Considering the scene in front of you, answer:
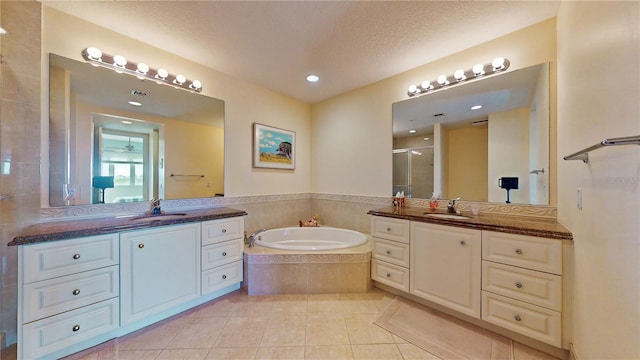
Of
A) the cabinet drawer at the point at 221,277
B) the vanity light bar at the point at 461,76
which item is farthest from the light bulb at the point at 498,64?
the cabinet drawer at the point at 221,277

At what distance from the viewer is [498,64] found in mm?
2004

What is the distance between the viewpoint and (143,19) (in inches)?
71.0

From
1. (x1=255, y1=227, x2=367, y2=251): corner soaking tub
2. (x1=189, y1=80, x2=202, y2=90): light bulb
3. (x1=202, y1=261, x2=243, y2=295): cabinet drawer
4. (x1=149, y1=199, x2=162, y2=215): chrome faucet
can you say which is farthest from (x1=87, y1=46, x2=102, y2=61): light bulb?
(x1=255, y1=227, x2=367, y2=251): corner soaking tub

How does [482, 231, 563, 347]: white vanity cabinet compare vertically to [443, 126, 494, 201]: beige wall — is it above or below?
below

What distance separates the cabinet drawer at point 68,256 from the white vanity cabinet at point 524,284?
2751 millimetres

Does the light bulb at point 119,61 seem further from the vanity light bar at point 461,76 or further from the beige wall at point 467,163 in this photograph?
the beige wall at point 467,163

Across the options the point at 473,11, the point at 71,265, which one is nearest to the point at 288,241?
the point at 71,265

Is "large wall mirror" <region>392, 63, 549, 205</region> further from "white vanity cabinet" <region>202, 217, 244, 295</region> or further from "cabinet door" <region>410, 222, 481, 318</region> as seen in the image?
"white vanity cabinet" <region>202, 217, 244, 295</region>

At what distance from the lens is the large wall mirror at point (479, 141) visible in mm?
1902

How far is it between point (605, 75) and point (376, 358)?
195cm

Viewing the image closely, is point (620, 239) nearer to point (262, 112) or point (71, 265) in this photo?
point (71, 265)

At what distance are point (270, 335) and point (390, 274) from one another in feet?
4.09

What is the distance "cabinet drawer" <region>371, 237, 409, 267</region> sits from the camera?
2.16m

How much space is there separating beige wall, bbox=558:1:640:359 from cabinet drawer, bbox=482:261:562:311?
99 mm
